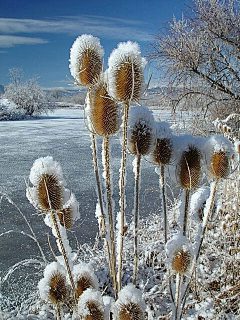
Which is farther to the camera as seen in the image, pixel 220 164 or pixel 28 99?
pixel 28 99

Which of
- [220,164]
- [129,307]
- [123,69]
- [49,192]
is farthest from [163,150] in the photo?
[129,307]

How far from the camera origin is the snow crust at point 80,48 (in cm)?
105

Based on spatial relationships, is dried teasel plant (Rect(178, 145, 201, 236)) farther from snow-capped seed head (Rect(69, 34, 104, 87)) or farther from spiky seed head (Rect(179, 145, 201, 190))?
snow-capped seed head (Rect(69, 34, 104, 87))

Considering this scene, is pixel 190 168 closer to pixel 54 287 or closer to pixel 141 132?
pixel 141 132

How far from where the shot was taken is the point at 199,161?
1057 millimetres

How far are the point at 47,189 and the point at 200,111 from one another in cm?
784

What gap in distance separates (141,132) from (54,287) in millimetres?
547

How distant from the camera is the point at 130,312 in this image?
742 millimetres

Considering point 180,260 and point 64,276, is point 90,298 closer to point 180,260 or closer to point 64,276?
point 64,276

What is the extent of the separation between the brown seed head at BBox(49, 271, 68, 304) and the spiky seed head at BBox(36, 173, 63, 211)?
0.24m

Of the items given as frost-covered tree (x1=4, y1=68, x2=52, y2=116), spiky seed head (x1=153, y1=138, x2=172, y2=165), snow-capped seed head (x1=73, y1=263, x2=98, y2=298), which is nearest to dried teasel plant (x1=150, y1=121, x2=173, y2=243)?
spiky seed head (x1=153, y1=138, x2=172, y2=165)

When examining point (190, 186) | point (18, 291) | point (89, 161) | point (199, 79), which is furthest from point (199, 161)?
point (199, 79)

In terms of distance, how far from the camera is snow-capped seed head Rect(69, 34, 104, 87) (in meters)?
1.04

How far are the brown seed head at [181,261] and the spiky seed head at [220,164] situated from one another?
0.27m
